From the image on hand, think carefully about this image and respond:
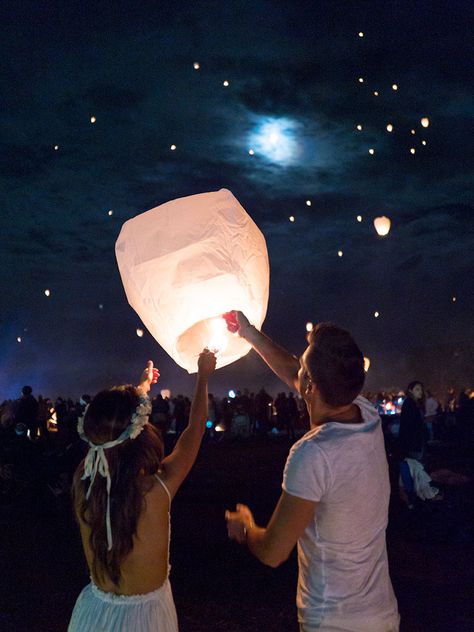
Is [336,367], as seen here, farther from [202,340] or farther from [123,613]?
[123,613]

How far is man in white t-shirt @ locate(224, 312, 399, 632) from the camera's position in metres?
2.28

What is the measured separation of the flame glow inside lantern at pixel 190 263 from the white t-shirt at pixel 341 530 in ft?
2.60

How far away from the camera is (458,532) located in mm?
7645

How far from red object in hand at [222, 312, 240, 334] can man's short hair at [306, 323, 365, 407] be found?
0.60 m

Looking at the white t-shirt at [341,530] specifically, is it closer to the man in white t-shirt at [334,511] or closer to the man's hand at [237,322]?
the man in white t-shirt at [334,511]

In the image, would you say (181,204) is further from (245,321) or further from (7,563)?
(7,563)

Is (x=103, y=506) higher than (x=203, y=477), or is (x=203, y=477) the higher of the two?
(x=203, y=477)

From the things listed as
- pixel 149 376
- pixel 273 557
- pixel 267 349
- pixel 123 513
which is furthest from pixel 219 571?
pixel 273 557

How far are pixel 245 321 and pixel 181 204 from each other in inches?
24.6

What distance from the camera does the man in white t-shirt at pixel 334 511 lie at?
7.47 ft

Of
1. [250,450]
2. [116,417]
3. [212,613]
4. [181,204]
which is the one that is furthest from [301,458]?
[250,450]

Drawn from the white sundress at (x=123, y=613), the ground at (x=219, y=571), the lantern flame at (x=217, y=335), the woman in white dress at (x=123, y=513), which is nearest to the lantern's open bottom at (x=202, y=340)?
the lantern flame at (x=217, y=335)

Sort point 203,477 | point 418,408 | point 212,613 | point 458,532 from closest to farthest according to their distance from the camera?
point 212,613 → point 458,532 → point 418,408 → point 203,477

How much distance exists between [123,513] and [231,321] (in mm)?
992
